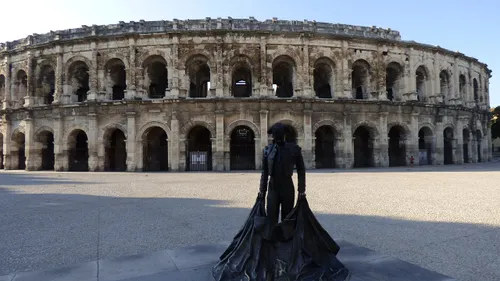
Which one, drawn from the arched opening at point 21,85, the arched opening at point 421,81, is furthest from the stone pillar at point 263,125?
the arched opening at point 21,85

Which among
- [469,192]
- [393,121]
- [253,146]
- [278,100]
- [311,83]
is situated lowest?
[469,192]

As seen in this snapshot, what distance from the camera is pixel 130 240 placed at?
461 cm

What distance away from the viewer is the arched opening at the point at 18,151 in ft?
75.0

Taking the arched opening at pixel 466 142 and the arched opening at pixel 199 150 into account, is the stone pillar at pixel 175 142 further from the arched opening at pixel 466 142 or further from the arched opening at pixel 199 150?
the arched opening at pixel 466 142

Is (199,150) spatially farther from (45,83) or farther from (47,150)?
(45,83)

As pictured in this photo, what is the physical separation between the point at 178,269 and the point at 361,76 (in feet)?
74.1

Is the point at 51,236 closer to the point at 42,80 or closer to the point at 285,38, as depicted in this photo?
the point at 285,38

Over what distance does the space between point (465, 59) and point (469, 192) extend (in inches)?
936

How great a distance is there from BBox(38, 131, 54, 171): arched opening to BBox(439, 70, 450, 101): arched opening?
3409 cm

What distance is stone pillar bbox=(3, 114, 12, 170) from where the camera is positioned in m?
22.6

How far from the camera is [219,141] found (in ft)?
62.8

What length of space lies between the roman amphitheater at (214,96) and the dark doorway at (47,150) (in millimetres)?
109

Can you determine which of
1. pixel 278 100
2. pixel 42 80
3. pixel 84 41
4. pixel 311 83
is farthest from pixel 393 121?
pixel 42 80

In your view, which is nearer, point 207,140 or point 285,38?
point 285,38
